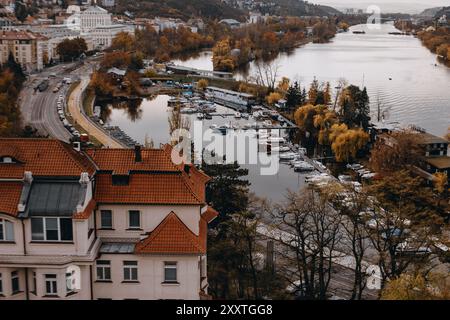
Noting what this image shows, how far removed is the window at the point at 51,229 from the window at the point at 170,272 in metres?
0.36

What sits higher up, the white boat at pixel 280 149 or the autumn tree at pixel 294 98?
the autumn tree at pixel 294 98

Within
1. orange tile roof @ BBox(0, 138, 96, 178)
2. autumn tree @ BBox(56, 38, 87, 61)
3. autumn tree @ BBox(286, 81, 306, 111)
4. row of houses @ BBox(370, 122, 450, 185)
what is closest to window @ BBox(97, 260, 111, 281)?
orange tile roof @ BBox(0, 138, 96, 178)

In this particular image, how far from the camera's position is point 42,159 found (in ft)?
7.22

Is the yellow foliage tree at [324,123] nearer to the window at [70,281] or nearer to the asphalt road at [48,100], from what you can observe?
the asphalt road at [48,100]

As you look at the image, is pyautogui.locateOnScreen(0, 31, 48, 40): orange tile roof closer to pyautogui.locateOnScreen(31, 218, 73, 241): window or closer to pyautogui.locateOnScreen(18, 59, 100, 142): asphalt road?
pyautogui.locateOnScreen(18, 59, 100, 142): asphalt road

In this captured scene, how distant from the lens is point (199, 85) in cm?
1315

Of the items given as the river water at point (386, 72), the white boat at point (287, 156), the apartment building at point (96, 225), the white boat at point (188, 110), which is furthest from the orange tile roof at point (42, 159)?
the white boat at point (188, 110)

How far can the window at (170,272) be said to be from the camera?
86.5 inches

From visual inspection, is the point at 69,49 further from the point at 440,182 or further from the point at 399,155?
the point at 440,182

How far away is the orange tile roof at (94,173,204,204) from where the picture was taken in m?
2.25

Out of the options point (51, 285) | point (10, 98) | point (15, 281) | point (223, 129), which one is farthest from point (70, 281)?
point (10, 98)

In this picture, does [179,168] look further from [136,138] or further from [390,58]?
[390,58]

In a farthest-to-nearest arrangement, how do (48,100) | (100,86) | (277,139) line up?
(100,86), (48,100), (277,139)

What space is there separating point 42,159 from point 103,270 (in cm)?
47
